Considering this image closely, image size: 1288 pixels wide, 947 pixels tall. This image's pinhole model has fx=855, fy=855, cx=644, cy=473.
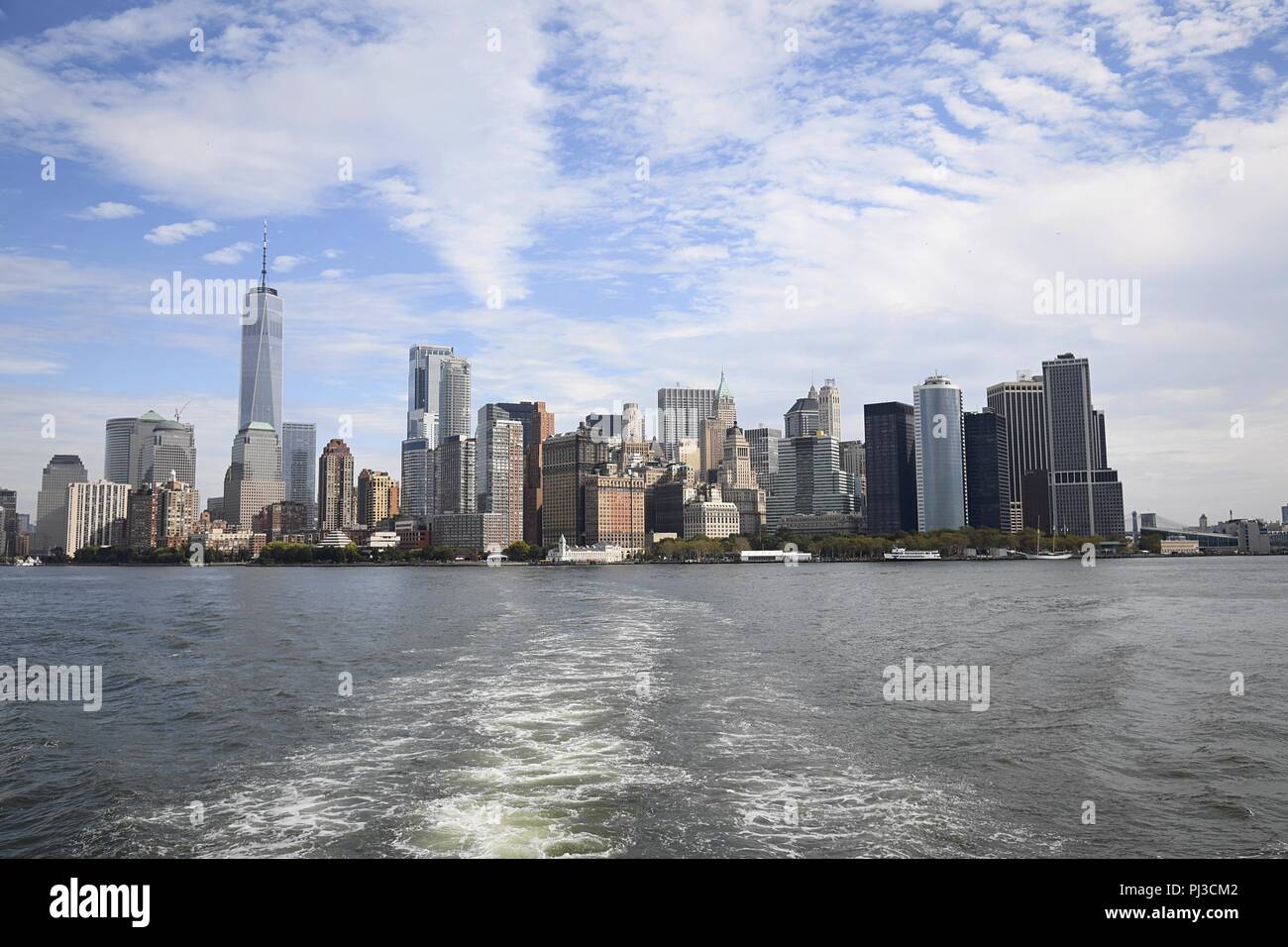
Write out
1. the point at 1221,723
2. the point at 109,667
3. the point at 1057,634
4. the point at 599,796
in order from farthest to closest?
the point at 1057,634 < the point at 109,667 < the point at 1221,723 < the point at 599,796

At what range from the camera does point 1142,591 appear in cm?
8262

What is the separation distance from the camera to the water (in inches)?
570

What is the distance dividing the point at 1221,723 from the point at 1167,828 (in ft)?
35.1

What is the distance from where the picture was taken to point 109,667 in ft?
118

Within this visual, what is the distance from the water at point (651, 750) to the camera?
47.5ft

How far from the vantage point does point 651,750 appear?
19891 mm
